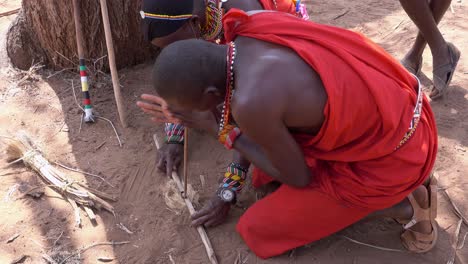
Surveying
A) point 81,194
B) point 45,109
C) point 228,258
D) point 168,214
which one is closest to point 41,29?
point 45,109

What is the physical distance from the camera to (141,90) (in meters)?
3.29

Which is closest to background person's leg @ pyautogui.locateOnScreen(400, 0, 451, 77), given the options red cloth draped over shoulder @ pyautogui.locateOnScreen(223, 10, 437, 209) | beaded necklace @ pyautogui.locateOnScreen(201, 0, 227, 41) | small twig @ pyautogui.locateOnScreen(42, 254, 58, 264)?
red cloth draped over shoulder @ pyautogui.locateOnScreen(223, 10, 437, 209)

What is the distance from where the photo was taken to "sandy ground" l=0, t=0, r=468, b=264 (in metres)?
2.28

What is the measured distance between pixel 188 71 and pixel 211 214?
3.22 feet

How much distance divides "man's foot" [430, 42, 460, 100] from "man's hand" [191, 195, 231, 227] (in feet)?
5.50

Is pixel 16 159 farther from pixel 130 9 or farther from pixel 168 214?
pixel 130 9

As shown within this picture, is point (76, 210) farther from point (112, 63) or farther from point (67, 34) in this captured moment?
point (67, 34)

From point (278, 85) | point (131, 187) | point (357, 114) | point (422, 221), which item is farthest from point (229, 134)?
point (422, 221)

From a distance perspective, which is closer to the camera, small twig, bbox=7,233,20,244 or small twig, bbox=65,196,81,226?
small twig, bbox=7,233,20,244

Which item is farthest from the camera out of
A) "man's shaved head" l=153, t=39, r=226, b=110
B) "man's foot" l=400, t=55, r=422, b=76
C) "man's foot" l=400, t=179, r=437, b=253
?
"man's foot" l=400, t=55, r=422, b=76

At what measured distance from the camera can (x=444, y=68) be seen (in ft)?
9.95

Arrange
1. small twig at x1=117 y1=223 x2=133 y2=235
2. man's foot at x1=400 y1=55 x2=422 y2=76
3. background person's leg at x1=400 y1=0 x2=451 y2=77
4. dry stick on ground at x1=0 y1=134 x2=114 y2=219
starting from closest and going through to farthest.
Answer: small twig at x1=117 y1=223 x2=133 y2=235, dry stick on ground at x1=0 y1=134 x2=114 y2=219, background person's leg at x1=400 y1=0 x2=451 y2=77, man's foot at x1=400 y1=55 x2=422 y2=76

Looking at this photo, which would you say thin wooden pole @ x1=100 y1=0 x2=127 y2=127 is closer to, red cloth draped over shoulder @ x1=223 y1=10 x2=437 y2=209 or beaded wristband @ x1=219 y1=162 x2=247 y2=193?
beaded wristband @ x1=219 y1=162 x2=247 y2=193

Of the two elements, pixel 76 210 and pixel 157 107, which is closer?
pixel 157 107
